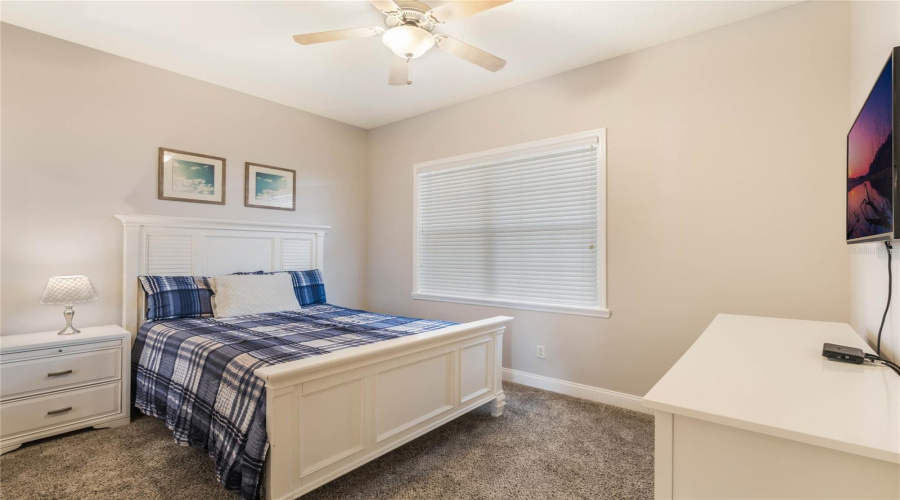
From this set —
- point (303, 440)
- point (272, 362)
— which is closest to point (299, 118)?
point (272, 362)

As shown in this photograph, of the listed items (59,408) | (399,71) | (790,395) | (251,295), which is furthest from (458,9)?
(59,408)

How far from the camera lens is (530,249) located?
342 centimetres

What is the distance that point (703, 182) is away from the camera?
2.60 meters

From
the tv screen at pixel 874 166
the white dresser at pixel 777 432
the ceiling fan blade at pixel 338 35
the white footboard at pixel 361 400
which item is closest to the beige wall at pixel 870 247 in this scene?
the tv screen at pixel 874 166

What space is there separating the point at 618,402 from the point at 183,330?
3.01 metres

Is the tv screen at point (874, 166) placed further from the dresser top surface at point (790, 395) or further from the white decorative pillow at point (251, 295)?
the white decorative pillow at point (251, 295)

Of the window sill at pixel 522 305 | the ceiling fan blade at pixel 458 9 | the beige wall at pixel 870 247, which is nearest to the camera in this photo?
the beige wall at pixel 870 247

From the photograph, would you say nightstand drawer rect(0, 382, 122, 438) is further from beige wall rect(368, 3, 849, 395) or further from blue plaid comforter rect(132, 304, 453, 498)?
beige wall rect(368, 3, 849, 395)

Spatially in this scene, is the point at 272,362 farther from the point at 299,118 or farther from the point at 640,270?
the point at 299,118

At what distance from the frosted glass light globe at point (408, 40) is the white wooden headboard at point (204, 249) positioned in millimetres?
2212

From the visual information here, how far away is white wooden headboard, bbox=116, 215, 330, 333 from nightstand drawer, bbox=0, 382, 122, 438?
1.69 ft

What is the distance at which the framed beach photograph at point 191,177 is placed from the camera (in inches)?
127

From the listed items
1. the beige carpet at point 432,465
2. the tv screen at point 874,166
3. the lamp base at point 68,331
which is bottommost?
the beige carpet at point 432,465

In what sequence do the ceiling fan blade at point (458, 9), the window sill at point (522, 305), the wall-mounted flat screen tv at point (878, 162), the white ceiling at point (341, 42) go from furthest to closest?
the window sill at point (522, 305) → the white ceiling at point (341, 42) → the ceiling fan blade at point (458, 9) → the wall-mounted flat screen tv at point (878, 162)
